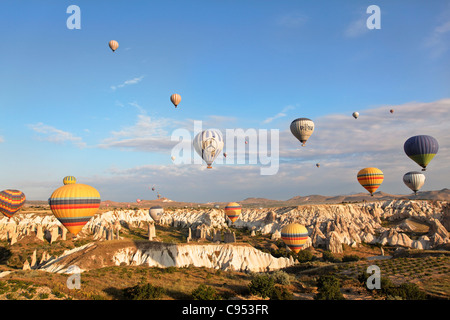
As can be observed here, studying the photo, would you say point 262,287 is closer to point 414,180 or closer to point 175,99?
point 175,99

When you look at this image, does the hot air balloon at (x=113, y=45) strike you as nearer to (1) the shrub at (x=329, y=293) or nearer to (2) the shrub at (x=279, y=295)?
(2) the shrub at (x=279, y=295)

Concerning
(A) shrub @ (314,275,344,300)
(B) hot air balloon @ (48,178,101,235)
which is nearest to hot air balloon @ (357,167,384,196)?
(A) shrub @ (314,275,344,300)

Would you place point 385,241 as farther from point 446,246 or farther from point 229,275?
point 229,275

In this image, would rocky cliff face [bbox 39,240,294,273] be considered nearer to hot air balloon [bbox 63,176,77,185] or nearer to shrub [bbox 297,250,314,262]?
shrub [bbox 297,250,314,262]

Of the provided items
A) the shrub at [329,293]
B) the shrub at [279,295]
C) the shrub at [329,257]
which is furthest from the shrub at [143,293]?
the shrub at [329,257]

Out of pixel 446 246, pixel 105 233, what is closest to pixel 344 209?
pixel 446 246

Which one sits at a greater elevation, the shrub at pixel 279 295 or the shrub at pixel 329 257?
the shrub at pixel 279 295

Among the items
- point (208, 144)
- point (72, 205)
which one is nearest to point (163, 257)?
point (72, 205)
